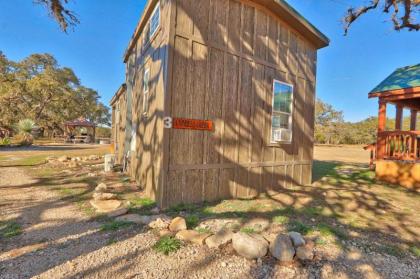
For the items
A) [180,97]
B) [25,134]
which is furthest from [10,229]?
[25,134]

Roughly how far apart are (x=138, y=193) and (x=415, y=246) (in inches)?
217

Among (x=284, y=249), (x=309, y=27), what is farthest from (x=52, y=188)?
(x=309, y=27)

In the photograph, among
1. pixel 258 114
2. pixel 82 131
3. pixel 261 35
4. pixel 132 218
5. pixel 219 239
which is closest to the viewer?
pixel 219 239

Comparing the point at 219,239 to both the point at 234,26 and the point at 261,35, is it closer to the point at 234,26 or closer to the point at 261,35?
the point at 234,26

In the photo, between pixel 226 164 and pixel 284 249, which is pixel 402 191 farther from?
pixel 284 249

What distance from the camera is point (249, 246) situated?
2871 mm

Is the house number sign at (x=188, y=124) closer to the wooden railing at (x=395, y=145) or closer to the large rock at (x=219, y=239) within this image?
the large rock at (x=219, y=239)

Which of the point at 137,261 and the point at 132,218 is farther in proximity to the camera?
the point at 132,218

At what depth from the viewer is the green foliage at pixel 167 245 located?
294 cm

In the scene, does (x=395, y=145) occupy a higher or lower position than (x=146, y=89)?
lower

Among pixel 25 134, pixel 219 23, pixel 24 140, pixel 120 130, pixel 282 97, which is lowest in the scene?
pixel 24 140

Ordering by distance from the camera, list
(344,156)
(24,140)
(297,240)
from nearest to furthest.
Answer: (297,240), (344,156), (24,140)

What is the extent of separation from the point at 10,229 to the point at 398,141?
11.1 meters

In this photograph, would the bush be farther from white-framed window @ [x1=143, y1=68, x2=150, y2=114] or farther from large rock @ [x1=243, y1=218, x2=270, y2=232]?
large rock @ [x1=243, y1=218, x2=270, y2=232]
